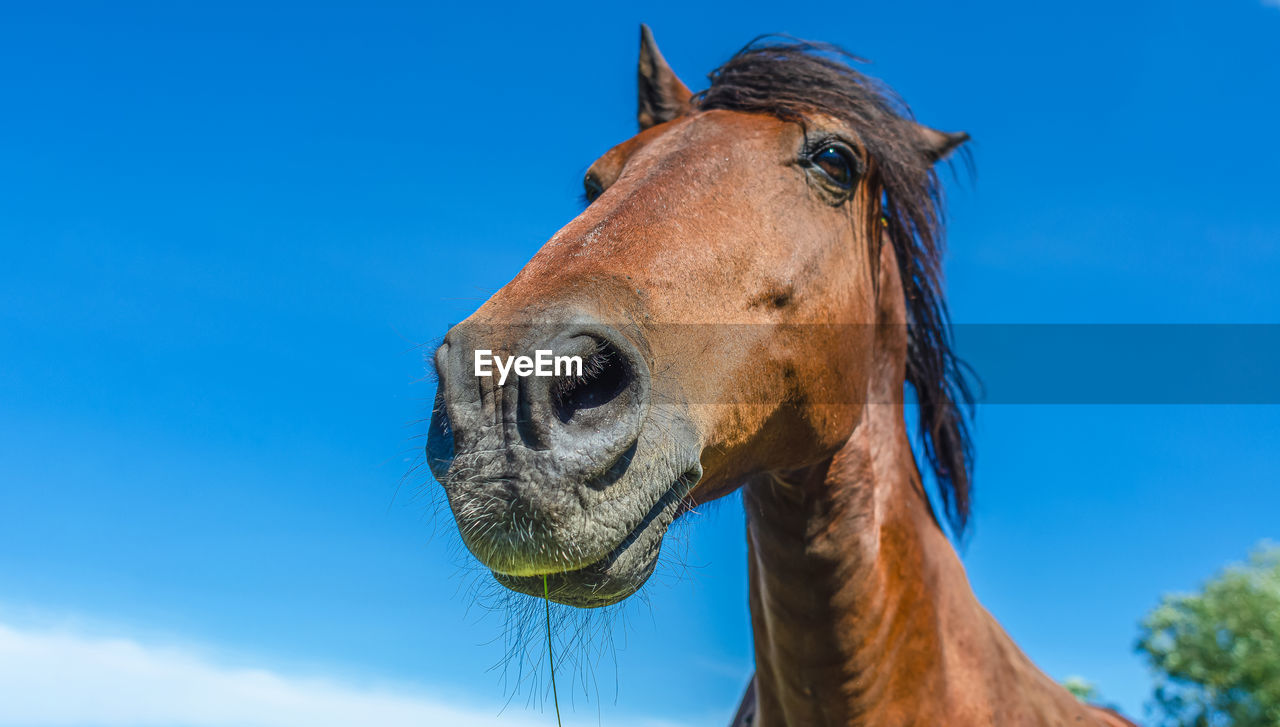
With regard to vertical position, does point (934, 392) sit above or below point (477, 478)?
above

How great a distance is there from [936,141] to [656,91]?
1.12 metres

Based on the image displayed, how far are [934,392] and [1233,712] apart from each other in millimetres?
17915

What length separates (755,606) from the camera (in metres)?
2.85

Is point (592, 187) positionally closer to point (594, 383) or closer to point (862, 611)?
point (594, 383)

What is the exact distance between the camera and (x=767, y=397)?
2.13 m

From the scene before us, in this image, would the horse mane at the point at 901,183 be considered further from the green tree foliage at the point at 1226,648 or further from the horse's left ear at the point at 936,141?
the green tree foliage at the point at 1226,648

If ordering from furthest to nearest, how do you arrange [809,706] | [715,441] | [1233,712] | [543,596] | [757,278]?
[1233,712] < [809,706] < [757,278] < [715,441] < [543,596]

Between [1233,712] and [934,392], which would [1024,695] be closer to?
[934,392]

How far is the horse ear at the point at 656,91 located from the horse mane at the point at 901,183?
0.28m

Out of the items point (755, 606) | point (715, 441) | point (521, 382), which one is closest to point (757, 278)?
point (715, 441)

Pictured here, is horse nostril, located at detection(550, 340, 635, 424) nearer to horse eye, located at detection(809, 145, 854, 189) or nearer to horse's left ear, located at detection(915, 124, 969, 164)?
horse eye, located at detection(809, 145, 854, 189)

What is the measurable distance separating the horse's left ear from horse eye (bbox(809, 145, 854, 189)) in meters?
0.53

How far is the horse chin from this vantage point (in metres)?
1.67

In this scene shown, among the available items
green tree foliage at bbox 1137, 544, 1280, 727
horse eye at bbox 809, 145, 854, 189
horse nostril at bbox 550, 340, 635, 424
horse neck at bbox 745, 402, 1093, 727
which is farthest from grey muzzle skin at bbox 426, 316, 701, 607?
green tree foliage at bbox 1137, 544, 1280, 727
